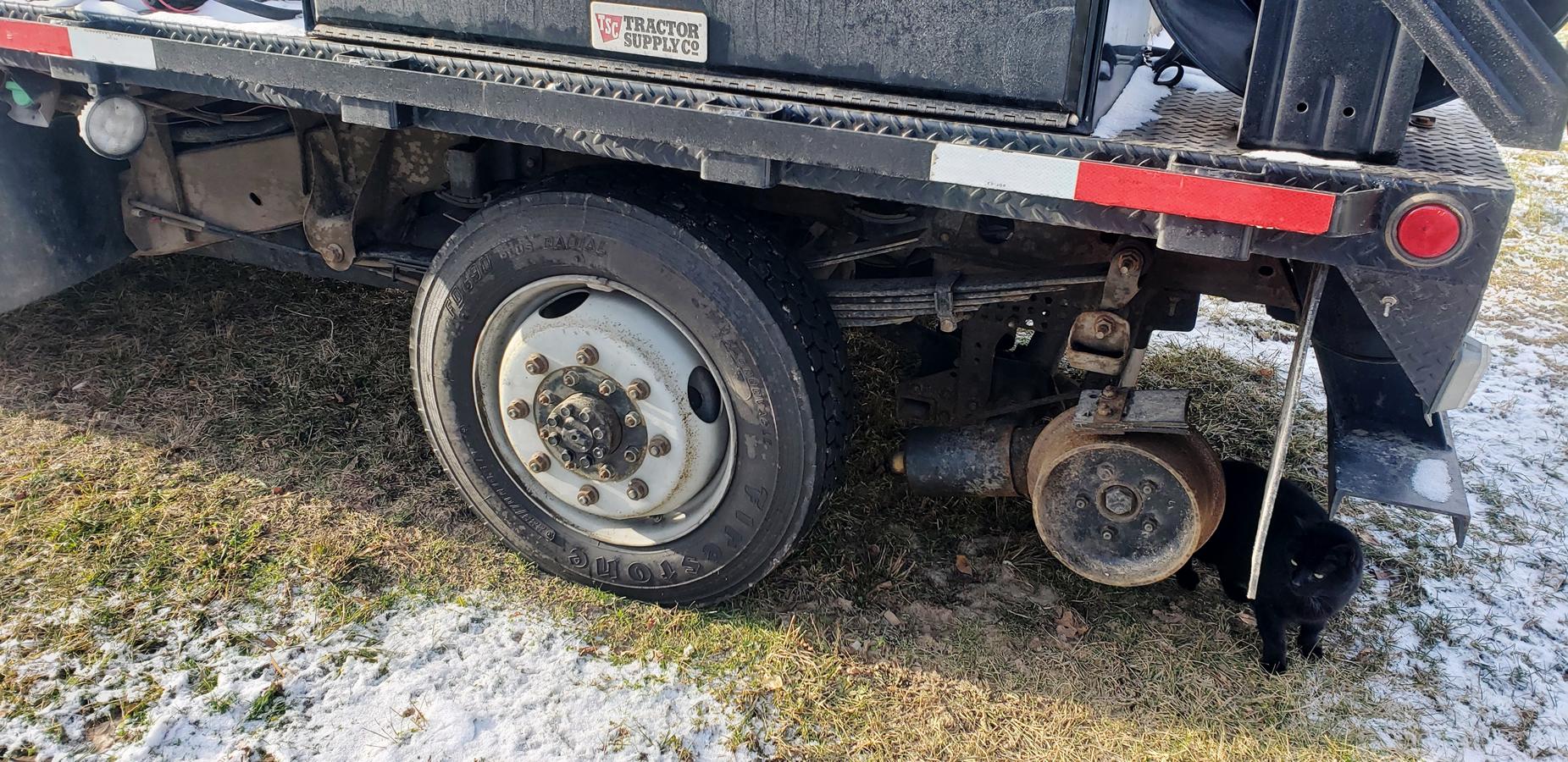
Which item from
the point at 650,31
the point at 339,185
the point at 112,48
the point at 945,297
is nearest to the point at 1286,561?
the point at 945,297

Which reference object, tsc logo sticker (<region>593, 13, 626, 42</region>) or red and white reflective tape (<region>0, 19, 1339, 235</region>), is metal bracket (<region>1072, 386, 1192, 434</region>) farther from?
tsc logo sticker (<region>593, 13, 626, 42</region>)

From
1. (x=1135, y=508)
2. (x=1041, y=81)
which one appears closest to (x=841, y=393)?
(x=1135, y=508)

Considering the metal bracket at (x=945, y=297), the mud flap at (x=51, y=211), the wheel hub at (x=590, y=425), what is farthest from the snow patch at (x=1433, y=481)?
the mud flap at (x=51, y=211)

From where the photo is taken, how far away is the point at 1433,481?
2.58 m

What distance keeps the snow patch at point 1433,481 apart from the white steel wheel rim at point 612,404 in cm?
169

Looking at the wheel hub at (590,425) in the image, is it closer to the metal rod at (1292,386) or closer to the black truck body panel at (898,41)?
the black truck body panel at (898,41)

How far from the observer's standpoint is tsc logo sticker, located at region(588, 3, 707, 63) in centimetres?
241

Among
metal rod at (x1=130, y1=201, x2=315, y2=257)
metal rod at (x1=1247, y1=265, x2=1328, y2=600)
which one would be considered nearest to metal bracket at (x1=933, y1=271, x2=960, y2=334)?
metal rod at (x1=1247, y1=265, x2=1328, y2=600)

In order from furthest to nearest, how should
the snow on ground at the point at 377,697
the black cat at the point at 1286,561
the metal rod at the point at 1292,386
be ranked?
the black cat at the point at 1286,561
the snow on ground at the point at 377,697
the metal rod at the point at 1292,386

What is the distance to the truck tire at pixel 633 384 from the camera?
2.72 meters

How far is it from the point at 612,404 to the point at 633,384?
4.1 inches

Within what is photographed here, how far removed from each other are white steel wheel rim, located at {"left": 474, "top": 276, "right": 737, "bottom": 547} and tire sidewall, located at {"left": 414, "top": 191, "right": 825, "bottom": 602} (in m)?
0.04

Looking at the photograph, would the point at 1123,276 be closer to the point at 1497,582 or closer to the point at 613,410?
the point at 613,410

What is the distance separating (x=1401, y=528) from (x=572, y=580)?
2858 mm
